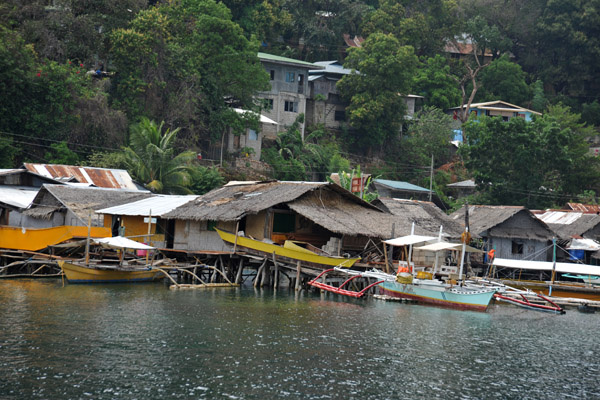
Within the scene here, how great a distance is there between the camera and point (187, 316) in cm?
2567

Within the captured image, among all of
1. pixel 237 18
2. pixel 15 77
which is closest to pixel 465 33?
pixel 237 18

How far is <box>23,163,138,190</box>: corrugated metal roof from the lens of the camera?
4378cm

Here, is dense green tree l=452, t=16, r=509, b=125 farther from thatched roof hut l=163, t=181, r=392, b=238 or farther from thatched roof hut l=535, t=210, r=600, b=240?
thatched roof hut l=163, t=181, r=392, b=238

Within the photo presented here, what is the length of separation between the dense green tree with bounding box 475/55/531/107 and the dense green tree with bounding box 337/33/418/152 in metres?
14.5

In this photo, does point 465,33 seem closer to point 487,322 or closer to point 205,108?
point 205,108

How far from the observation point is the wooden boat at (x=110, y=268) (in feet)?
108

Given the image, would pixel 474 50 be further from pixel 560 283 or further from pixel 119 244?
pixel 119 244

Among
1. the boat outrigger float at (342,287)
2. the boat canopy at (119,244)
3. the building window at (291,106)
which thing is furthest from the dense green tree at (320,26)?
the boat outrigger float at (342,287)

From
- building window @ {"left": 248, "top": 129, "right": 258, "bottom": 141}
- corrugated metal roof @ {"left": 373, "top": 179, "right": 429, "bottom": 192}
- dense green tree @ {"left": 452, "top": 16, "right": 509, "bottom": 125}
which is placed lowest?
corrugated metal roof @ {"left": 373, "top": 179, "right": 429, "bottom": 192}

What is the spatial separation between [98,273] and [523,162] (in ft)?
112

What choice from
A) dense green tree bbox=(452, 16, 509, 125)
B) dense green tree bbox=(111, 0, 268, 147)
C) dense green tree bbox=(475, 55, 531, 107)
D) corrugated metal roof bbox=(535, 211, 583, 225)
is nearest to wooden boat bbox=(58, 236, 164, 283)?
dense green tree bbox=(111, 0, 268, 147)

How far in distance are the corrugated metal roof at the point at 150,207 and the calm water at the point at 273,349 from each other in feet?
22.8

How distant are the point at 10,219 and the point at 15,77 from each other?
37.9 ft

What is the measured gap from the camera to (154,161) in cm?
4862
